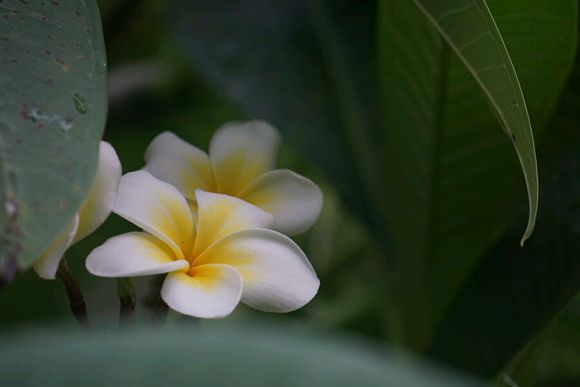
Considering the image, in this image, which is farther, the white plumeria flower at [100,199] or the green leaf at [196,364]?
the white plumeria flower at [100,199]

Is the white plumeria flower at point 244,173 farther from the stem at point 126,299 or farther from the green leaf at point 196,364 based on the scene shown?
the green leaf at point 196,364

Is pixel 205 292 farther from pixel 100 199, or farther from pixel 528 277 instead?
pixel 528 277

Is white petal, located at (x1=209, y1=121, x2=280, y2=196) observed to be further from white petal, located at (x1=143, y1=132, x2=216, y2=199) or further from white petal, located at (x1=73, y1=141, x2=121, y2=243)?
white petal, located at (x1=73, y1=141, x2=121, y2=243)

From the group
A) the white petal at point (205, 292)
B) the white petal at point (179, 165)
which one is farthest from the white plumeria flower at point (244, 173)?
the white petal at point (205, 292)

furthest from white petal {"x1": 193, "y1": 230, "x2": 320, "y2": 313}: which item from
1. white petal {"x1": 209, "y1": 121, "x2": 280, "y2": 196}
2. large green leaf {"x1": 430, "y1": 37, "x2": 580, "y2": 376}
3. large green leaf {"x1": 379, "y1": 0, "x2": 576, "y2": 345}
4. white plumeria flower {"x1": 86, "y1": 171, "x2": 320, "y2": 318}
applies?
large green leaf {"x1": 430, "y1": 37, "x2": 580, "y2": 376}

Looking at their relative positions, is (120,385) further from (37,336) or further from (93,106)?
(93,106)

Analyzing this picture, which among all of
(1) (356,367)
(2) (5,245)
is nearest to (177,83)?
(2) (5,245)

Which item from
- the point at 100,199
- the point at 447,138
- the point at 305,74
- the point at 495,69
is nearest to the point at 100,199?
the point at 100,199
